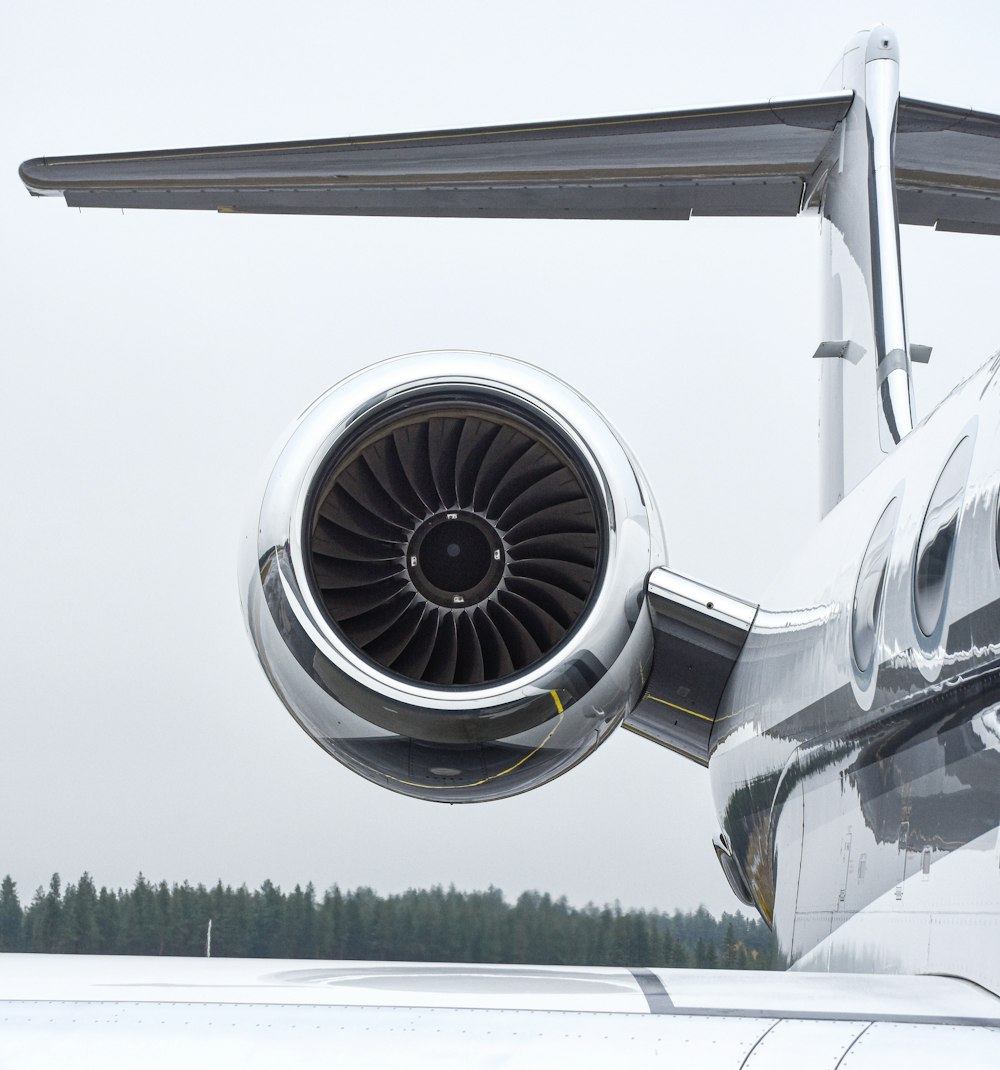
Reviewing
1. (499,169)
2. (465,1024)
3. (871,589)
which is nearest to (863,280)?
(499,169)

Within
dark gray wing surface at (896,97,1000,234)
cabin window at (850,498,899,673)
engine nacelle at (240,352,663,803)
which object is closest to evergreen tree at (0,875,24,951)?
engine nacelle at (240,352,663,803)

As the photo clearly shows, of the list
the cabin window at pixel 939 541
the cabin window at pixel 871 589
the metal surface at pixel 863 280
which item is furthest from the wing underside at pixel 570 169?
the cabin window at pixel 939 541

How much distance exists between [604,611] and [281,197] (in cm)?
286

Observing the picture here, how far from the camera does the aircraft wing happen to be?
205cm

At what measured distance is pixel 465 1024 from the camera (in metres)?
2.17

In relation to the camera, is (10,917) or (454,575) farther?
(10,917)

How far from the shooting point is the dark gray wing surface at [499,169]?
6.29 m

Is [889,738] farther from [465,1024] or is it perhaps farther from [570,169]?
[570,169]

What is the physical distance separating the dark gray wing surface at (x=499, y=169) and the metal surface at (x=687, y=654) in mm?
2223

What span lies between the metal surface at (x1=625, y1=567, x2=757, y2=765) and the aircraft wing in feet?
9.27

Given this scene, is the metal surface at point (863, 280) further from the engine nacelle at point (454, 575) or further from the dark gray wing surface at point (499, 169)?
the engine nacelle at point (454, 575)

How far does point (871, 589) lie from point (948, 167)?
11.7 ft

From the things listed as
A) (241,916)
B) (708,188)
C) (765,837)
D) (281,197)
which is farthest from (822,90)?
(241,916)

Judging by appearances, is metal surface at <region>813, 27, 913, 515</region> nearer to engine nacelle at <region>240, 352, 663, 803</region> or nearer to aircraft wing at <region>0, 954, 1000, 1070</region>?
engine nacelle at <region>240, 352, 663, 803</region>
